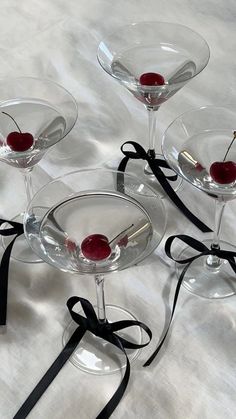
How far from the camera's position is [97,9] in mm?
1253

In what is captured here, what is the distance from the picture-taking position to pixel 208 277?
0.78 metres

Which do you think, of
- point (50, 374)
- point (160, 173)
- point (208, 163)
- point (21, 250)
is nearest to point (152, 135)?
point (160, 173)

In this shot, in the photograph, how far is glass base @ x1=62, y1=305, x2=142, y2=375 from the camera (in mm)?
678

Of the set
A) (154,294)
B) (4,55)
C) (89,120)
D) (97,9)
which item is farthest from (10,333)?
(97,9)

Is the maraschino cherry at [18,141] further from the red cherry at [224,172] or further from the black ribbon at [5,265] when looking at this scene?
the red cherry at [224,172]

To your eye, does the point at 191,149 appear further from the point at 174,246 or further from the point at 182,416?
the point at 182,416

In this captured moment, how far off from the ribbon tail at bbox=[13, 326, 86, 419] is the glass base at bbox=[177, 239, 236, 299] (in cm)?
16

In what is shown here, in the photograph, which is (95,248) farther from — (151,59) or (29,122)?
(151,59)

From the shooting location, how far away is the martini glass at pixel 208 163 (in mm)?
734

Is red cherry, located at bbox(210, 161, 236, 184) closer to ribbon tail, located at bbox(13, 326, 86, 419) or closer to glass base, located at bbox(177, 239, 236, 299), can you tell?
glass base, located at bbox(177, 239, 236, 299)

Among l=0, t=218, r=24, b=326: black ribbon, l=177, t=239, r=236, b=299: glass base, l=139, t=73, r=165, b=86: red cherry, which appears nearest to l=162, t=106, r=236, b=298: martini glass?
l=177, t=239, r=236, b=299: glass base

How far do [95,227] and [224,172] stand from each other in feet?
0.58

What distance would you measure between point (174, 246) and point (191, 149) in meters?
0.13

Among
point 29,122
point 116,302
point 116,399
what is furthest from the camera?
point 29,122
